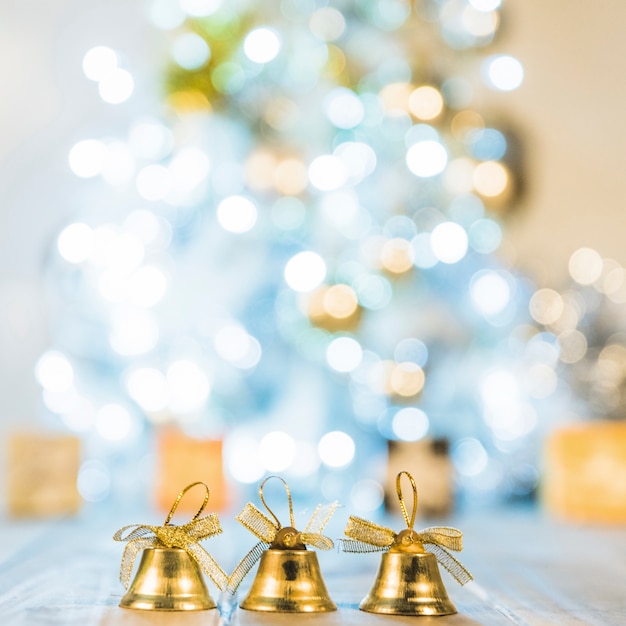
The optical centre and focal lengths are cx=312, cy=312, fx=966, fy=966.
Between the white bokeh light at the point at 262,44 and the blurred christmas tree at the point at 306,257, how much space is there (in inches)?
2.2

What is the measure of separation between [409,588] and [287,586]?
114mm

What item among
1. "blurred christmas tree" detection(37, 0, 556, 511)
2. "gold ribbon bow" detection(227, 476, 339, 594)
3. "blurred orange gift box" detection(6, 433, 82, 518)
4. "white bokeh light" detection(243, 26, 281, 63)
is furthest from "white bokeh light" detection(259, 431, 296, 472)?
"gold ribbon bow" detection(227, 476, 339, 594)

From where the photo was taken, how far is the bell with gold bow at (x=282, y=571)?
0.90 metres

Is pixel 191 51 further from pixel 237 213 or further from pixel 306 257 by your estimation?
pixel 306 257

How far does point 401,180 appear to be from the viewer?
2.36 m

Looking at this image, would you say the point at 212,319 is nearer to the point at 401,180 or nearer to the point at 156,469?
the point at 156,469

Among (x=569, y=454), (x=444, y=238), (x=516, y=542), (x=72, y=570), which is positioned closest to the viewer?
(x=72, y=570)

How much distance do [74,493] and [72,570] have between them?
85 cm

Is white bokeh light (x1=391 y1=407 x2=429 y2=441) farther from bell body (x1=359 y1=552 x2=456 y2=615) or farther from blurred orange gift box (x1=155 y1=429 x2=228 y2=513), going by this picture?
bell body (x1=359 y1=552 x2=456 y2=615)

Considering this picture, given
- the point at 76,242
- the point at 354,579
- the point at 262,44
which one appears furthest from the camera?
the point at 76,242

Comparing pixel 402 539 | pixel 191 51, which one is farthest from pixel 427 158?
pixel 402 539

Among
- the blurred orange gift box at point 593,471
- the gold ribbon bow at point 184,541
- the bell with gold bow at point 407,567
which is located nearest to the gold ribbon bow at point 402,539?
the bell with gold bow at point 407,567

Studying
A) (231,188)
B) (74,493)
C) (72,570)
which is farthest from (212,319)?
(72,570)

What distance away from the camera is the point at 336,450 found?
7.51 ft
